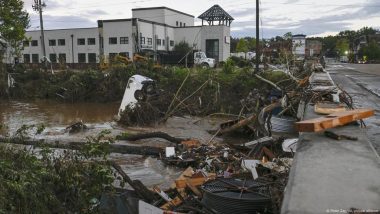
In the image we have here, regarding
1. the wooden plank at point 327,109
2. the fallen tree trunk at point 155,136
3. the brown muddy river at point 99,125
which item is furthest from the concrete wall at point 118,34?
the wooden plank at point 327,109

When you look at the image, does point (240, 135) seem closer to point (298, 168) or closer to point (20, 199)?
point (298, 168)

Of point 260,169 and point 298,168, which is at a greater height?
point 298,168

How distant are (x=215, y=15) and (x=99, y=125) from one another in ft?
165

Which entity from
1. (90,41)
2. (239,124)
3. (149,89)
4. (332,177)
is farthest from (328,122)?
(90,41)

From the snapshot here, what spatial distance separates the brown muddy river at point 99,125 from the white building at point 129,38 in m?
26.9

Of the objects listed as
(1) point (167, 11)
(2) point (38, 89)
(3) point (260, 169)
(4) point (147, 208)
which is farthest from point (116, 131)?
(1) point (167, 11)

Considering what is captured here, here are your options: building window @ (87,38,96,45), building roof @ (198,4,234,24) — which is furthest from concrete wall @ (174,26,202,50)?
building window @ (87,38,96,45)

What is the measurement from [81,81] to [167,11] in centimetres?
4082

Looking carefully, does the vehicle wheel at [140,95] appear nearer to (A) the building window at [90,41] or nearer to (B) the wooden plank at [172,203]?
(B) the wooden plank at [172,203]

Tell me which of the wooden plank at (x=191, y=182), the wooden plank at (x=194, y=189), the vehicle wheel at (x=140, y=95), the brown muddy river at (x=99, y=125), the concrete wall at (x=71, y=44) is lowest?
the brown muddy river at (x=99, y=125)

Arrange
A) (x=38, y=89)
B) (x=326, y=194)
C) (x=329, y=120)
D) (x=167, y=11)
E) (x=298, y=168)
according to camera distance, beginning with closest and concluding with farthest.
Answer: (x=326, y=194)
(x=298, y=168)
(x=329, y=120)
(x=38, y=89)
(x=167, y=11)

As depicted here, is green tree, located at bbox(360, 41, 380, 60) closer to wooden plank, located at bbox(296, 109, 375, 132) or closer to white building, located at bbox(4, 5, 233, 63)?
white building, located at bbox(4, 5, 233, 63)

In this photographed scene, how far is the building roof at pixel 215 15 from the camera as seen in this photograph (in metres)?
65.3

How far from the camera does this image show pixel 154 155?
1138cm
